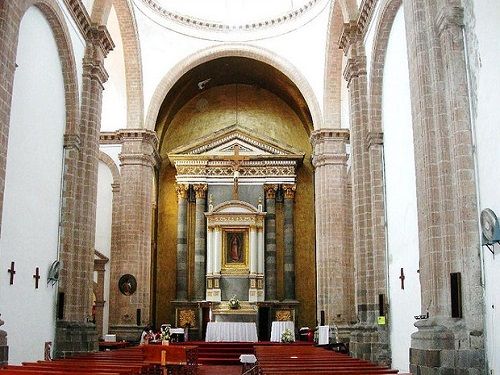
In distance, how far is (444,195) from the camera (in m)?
8.61

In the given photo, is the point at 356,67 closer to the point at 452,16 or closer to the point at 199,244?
the point at 452,16

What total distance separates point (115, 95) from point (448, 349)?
1691cm

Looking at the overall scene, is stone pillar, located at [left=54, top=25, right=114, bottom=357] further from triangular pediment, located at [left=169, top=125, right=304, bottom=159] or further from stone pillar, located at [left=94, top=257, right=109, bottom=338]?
triangular pediment, located at [left=169, top=125, right=304, bottom=159]

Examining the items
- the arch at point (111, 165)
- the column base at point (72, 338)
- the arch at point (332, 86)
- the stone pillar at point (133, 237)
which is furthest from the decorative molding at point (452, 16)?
the arch at point (111, 165)

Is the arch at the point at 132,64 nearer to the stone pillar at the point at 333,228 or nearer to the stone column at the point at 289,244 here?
the stone pillar at the point at 333,228

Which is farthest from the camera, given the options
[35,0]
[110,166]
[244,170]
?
[244,170]

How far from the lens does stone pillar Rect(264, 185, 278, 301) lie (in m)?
23.9

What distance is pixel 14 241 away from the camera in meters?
11.0

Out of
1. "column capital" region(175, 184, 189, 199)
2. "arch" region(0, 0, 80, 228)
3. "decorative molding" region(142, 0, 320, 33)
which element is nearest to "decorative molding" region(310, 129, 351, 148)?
"decorative molding" region(142, 0, 320, 33)

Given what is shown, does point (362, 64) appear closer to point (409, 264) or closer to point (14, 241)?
point (409, 264)

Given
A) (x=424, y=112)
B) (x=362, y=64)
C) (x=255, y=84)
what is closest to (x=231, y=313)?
(x=255, y=84)

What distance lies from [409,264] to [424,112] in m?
3.35

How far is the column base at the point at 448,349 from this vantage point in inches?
310

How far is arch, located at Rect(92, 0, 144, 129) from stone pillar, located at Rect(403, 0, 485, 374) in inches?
507
